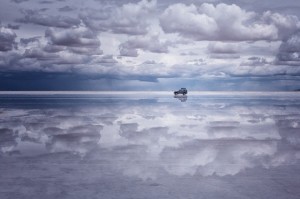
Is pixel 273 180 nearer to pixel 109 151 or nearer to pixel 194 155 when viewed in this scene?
pixel 194 155

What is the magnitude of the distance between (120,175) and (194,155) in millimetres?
3490

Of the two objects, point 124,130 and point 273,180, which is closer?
point 273,180

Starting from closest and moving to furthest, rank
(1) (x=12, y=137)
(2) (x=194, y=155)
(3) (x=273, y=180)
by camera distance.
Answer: (3) (x=273, y=180) < (2) (x=194, y=155) < (1) (x=12, y=137)

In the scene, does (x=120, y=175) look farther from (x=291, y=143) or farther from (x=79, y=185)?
(x=291, y=143)

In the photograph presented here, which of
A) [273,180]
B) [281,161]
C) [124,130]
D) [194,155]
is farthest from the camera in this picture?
[124,130]

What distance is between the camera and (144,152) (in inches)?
474

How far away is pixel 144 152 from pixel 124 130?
5.86 meters

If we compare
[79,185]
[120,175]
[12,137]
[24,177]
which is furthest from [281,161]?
[12,137]

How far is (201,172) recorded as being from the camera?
9.20 metres

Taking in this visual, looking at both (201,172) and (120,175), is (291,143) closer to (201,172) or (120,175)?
(201,172)

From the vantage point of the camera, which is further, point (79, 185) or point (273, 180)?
point (273, 180)

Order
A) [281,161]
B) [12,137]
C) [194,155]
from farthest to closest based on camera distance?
[12,137]
[194,155]
[281,161]


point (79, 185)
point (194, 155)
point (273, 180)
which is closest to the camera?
point (79, 185)

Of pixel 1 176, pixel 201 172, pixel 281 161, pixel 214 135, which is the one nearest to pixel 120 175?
pixel 201 172
